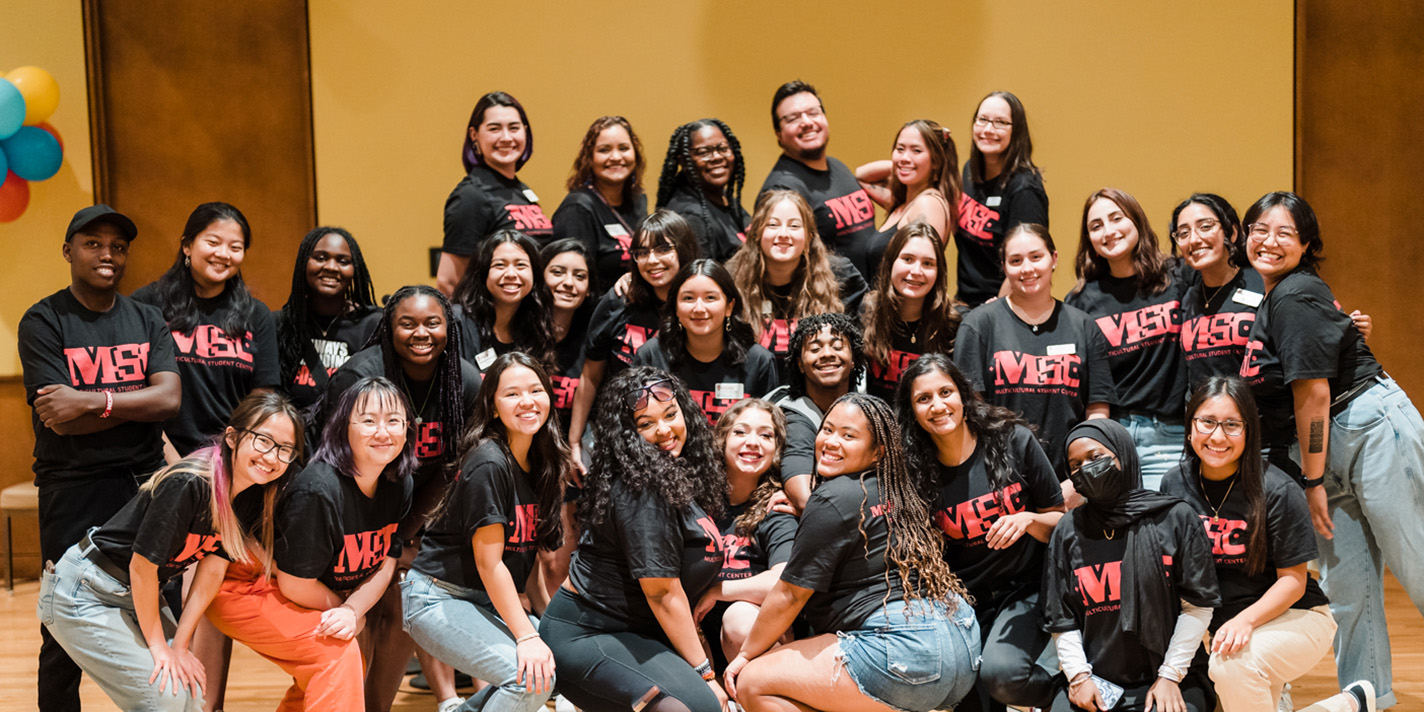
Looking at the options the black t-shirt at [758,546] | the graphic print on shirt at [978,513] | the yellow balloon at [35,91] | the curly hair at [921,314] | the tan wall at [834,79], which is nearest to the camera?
the graphic print on shirt at [978,513]

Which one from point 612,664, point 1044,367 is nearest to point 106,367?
point 612,664

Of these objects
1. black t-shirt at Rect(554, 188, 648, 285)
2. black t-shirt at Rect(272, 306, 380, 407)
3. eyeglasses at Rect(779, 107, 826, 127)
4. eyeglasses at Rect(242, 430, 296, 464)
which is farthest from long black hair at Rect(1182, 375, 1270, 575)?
black t-shirt at Rect(272, 306, 380, 407)

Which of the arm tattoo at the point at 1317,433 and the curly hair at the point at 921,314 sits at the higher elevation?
the curly hair at the point at 921,314

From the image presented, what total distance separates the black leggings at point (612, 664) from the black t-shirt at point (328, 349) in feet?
4.36

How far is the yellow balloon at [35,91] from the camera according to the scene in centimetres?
534

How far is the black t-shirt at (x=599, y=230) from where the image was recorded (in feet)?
14.1

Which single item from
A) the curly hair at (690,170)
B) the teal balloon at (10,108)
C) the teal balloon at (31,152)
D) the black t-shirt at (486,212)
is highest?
the teal balloon at (10,108)

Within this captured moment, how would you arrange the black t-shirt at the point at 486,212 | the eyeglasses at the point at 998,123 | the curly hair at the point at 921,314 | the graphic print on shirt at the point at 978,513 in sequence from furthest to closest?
the black t-shirt at the point at 486,212, the eyeglasses at the point at 998,123, the curly hair at the point at 921,314, the graphic print on shirt at the point at 978,513

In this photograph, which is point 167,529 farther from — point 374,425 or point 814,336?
point 814,336

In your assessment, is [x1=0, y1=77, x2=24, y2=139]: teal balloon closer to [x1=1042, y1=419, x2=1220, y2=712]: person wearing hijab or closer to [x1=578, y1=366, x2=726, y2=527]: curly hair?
[x1=578, y1=366, x2=726, y2=527]: curly hair

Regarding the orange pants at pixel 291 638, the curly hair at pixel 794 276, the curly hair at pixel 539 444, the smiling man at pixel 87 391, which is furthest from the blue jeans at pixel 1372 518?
the smiling man at pixel 87 391

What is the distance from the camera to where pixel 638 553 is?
296 cm

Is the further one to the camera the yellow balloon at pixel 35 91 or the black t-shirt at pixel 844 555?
the yellow balloon at pixel 35 91

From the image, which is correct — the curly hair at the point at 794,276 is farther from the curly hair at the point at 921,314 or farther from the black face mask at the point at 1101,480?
the black face mask at the point at 1101,480
